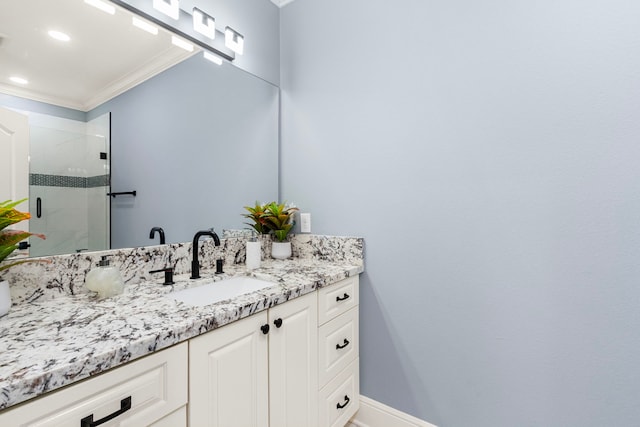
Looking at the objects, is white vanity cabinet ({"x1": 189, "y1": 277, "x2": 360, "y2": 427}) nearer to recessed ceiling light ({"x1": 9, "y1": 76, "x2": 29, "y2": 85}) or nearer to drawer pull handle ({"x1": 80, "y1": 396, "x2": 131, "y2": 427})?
drawer pull handle ({"x1": 80, "y1": 396, "x2": 131, "y2": 427})

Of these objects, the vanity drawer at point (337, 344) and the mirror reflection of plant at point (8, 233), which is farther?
the vanity drawer at point (337, 344)

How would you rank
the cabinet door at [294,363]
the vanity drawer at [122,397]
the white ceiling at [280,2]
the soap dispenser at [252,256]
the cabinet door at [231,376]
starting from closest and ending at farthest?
the vanity drawer at [122,397], the cabinet door at [231,376], the cabinet door at [294,363], the soap dispenser at [252,256], the white ceiling at [280,2]

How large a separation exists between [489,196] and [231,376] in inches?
48.4

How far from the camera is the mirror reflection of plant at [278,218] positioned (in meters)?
1.81

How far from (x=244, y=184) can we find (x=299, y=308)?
0.91 metres

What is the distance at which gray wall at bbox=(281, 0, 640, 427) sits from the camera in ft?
3.60

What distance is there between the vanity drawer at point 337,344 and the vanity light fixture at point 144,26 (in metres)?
1.52

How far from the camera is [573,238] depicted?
3.79ft

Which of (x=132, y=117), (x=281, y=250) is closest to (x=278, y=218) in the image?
(x=281, y=250)

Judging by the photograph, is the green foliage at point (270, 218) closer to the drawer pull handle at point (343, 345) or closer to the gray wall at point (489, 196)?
the gray wall at point (489, 196)

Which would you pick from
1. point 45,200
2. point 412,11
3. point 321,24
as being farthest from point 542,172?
point 45,200

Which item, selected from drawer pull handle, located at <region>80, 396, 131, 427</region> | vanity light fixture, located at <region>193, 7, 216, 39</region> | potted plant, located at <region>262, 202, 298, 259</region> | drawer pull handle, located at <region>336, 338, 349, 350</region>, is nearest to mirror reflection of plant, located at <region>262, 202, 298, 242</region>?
potted plant, located at <region>262, 202, 298, 259</region>

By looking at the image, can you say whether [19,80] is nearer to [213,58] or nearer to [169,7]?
[169,7]

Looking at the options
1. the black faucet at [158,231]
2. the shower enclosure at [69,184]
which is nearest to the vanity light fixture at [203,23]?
the shower enclosure at [69,184]
